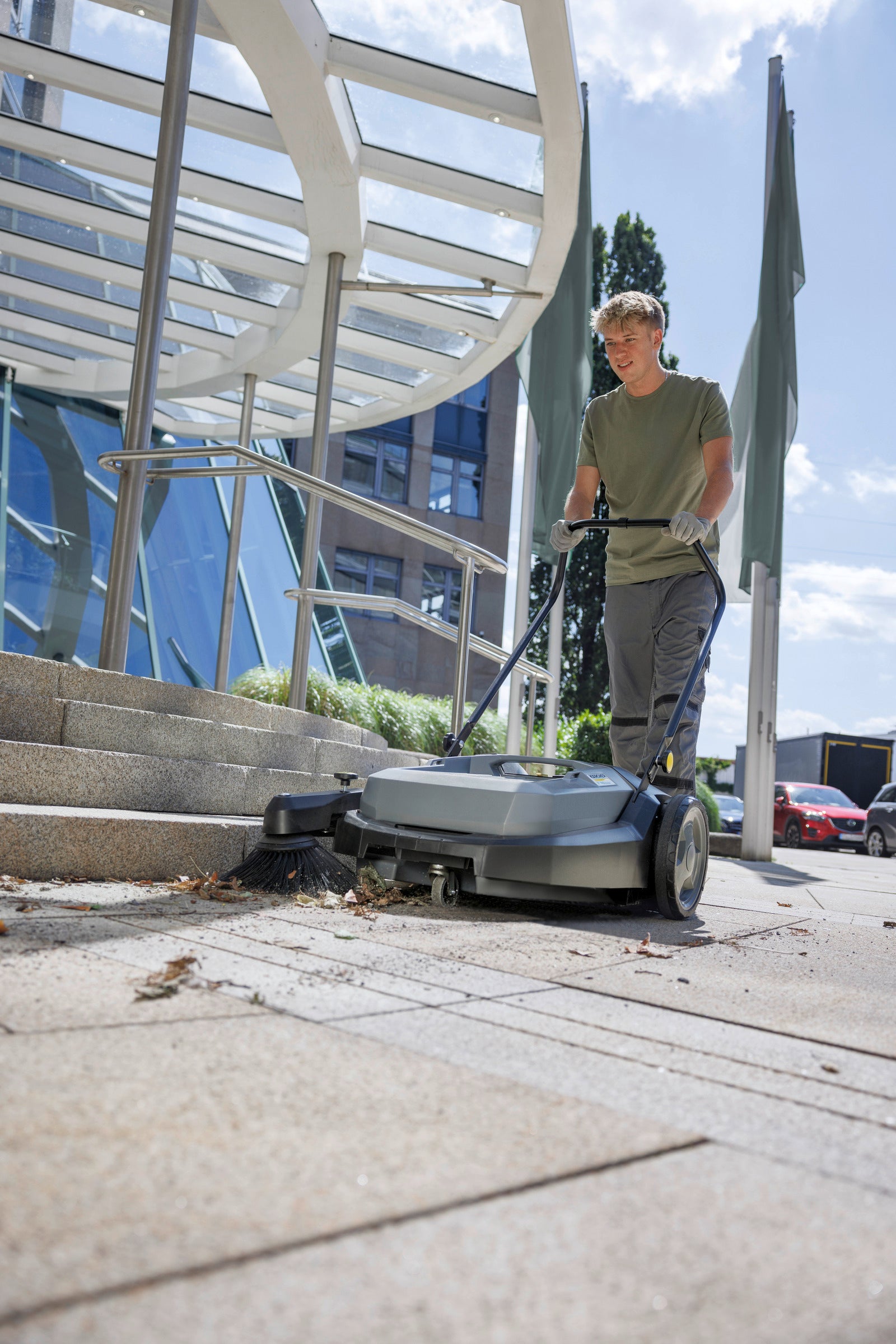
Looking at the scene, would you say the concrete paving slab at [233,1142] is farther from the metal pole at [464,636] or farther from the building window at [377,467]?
the building window at [377,467]

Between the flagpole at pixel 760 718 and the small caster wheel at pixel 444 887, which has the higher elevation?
the flagpole at pixel 760 718

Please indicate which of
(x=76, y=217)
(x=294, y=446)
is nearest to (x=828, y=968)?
(x=76, y=217)

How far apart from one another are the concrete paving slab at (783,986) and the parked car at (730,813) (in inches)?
719

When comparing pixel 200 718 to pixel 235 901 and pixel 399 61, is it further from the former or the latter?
pixel 399 61

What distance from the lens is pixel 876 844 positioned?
651 inches

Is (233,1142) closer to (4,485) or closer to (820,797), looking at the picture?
(4,485)

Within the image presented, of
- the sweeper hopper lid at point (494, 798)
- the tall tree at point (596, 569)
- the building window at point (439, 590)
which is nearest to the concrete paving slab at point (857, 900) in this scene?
the sweeper hopper lid at point (494, 798)

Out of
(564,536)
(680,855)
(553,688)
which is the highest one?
(564,536)

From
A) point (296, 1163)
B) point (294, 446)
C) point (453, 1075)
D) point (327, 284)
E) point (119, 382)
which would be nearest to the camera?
point (296, 1163)

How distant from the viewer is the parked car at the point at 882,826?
1614 centimetres

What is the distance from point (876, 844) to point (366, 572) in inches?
506

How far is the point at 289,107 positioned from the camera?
6484 mm

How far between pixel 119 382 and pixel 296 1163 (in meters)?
12.0

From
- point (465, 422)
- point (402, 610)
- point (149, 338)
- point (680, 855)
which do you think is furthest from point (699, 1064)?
point (465, 422)
